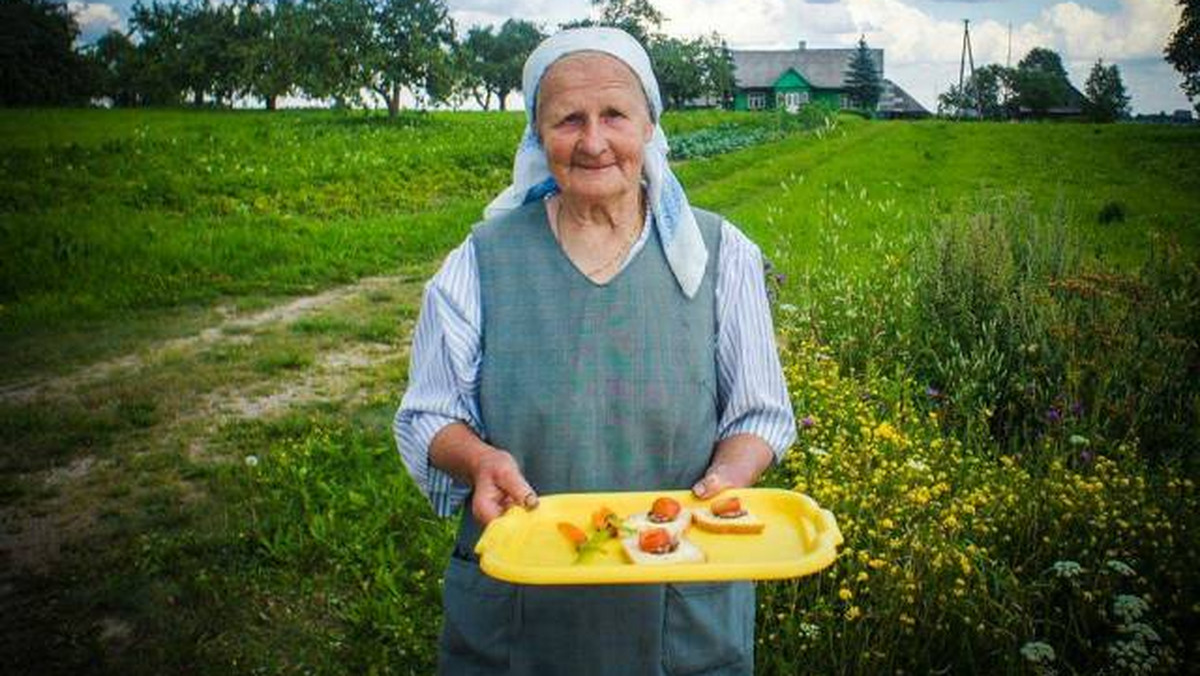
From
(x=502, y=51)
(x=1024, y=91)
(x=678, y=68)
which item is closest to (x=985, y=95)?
(x=1024, y=91)

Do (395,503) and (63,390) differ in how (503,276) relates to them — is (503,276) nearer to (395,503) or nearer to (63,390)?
(395,503)

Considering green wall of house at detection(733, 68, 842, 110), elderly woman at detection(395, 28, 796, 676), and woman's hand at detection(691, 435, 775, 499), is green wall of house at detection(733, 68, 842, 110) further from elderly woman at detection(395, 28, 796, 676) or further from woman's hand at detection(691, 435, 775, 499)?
woman's hand at detection(691, 435, 775, 499)

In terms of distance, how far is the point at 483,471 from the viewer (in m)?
1.93

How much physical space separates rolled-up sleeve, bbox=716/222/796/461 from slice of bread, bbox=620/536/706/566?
464 mm

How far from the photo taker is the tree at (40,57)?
111 feet

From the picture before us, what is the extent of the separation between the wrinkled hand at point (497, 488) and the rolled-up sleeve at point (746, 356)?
1.96 ft

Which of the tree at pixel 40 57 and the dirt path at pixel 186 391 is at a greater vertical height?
the tree at pixel 40 57

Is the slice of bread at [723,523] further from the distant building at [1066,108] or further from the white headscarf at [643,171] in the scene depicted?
the distant building at [1066,108]

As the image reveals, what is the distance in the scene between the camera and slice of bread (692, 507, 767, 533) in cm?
187

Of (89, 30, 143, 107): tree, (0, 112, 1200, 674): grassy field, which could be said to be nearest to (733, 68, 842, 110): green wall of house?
(89, 30, 143, 107): tree

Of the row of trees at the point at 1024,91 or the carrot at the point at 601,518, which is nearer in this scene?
the carrot at the point at 601,518

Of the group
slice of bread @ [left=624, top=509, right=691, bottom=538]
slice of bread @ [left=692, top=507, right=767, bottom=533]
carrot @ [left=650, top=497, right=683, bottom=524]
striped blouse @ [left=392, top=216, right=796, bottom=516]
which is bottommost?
slice of bread @ [left=692, top=507, right=767, bottom=533]

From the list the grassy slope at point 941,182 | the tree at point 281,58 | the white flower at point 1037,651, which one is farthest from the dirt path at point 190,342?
the tree at point 281,58

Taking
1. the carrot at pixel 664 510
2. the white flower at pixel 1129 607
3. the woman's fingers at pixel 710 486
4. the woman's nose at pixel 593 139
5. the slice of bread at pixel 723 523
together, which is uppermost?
the woman's nose at pixel 593 139
